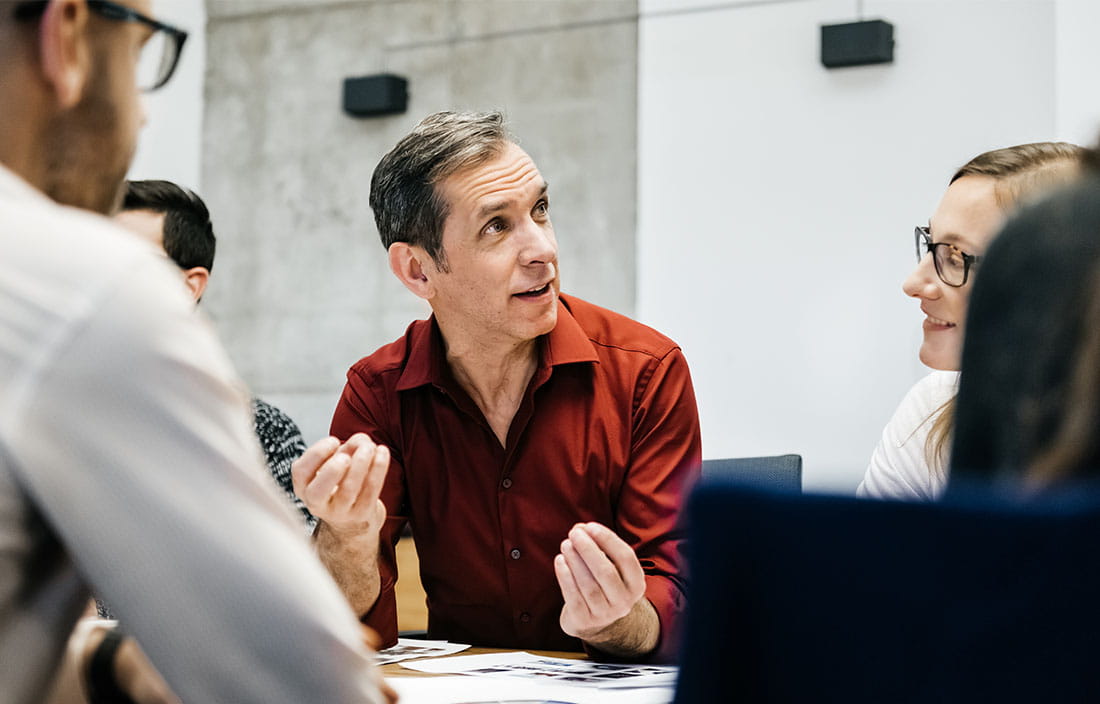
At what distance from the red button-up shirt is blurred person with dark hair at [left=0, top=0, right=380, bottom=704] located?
1.32 meters

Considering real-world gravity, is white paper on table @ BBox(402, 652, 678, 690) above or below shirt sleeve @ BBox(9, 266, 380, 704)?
below

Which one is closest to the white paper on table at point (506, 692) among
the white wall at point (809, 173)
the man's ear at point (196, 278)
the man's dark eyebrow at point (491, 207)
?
the man's dark eyebrow at point (491, 207)

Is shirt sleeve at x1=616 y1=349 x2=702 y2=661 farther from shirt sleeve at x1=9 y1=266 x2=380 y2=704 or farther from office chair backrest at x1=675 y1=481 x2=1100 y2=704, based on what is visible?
office chair backrest at x1=675 y1=481 x2=1100 y2=704

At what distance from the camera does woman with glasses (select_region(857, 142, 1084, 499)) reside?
78.7 inches

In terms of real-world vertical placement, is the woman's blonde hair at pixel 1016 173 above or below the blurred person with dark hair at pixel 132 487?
above

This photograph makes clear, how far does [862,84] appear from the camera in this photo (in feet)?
15.0

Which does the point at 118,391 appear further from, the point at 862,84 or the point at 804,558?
the point at 862,84

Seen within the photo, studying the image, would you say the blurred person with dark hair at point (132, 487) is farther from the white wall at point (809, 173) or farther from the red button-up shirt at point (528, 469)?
the white wall at point (809, 173)

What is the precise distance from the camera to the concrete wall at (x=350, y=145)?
5109 mm

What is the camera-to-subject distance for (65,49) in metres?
0.84

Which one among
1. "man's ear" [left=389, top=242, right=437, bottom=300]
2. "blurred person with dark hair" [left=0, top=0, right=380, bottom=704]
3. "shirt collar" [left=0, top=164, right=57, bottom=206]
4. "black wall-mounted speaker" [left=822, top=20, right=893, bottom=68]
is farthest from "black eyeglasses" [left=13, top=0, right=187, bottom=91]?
"black wall-mounted speaker" [left=822, top=20, right=893, bottom=68]

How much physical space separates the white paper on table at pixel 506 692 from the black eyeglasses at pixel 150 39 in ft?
2.45

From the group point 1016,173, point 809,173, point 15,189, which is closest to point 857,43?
point 809,173

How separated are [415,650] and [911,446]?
3.12 ft
